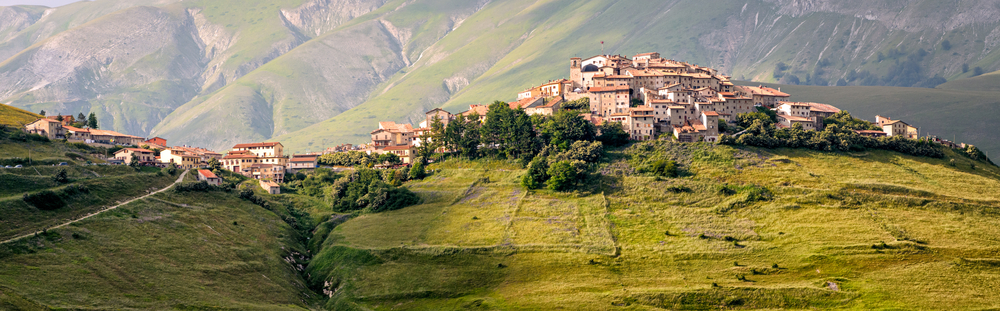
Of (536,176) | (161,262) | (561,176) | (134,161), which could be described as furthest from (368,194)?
(161,262)

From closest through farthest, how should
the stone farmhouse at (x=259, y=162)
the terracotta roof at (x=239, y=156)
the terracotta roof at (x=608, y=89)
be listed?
the terracotta roof at (x=608, y=89), the stone farmhouse at (x=259, y=162), the terracotta roof at (x=239, y=156)

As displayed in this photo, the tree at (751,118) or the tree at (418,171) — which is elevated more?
the tree at (751,118)

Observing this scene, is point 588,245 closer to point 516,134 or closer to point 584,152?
point 584,152

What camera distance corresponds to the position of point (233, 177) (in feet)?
393

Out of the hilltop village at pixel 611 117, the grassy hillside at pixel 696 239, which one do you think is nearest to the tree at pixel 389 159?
the hilltop village at pixel 611 117

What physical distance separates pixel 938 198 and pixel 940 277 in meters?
24.3

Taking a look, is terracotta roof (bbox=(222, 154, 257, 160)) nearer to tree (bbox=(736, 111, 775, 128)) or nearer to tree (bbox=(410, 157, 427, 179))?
tree (bbox=(410, 157, 427, 179))

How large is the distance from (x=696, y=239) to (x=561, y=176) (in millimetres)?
23416

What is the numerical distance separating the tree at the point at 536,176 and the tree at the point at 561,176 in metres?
1.23

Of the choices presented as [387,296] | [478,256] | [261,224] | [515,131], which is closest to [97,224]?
[261,224]

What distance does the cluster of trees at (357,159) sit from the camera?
427ft

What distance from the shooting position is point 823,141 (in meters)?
113

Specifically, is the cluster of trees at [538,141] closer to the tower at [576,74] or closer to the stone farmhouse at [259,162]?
the tower at [576,74]

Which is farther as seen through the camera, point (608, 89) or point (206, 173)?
point (608, 89)
